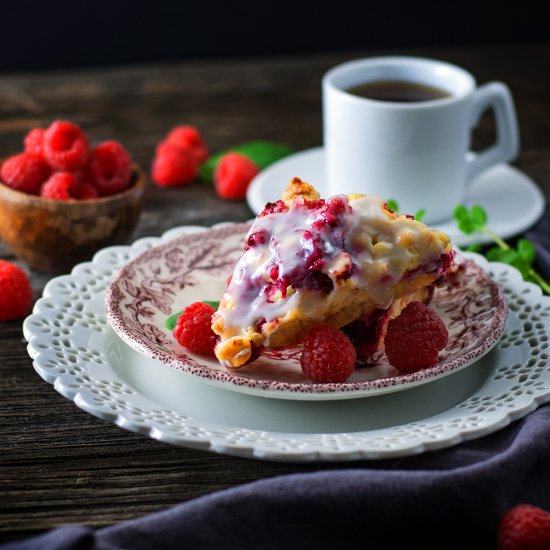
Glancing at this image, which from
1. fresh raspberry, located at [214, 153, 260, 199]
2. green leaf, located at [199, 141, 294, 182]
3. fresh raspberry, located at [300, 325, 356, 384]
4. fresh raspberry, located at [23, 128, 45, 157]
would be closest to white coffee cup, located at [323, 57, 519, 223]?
fresh raspberry, located at [214, 153, 260, 199]

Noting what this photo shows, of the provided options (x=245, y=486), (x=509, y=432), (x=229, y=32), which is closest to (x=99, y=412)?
(x=245, y=486)

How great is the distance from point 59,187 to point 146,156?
2.95 feet

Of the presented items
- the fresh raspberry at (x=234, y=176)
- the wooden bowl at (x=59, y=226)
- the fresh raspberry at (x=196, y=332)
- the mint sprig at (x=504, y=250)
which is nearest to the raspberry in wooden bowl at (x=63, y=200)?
the wooden bowl at (x=59, y=226)

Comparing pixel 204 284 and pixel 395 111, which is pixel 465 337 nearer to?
pixel 204 284

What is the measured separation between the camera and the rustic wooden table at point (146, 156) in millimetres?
1471

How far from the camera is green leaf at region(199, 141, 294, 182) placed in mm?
2988

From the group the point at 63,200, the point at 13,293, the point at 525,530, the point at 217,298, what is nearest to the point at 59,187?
the point at 63,200

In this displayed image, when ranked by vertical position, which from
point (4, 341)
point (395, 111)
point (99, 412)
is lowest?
point (4, 341)

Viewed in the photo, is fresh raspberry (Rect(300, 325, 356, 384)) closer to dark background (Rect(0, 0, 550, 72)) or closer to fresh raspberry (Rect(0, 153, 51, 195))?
fresh raspberry (Rect(0, 153, 51, 195))

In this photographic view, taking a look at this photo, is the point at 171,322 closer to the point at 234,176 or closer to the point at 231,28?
the point at 234,176

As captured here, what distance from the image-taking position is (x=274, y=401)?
164cm

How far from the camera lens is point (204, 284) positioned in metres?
2.01

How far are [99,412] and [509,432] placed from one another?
696 mm

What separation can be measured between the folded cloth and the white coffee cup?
1.22 m
